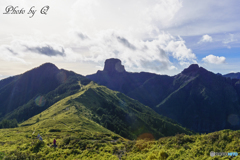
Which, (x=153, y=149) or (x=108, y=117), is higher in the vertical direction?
(x=153, y=149)

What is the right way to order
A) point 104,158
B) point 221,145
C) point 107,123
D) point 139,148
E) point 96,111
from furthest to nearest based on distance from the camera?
1. point 96,111
2. point 107,123
3. point 139,148
4. point 104,158
5. point 221,145

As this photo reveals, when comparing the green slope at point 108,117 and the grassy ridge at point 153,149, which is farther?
the green slope at point 108,117

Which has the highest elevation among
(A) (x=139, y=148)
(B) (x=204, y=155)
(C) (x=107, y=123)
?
(B) (x=204, y=155)

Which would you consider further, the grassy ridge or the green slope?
the green slope

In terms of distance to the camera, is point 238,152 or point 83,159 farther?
point 83,159

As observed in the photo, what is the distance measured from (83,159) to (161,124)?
522ft

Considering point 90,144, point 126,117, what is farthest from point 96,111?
point 90,144

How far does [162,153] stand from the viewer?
23.8m

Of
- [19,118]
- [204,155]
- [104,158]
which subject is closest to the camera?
[204,155]

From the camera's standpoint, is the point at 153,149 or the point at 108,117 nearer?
the point at 153,149

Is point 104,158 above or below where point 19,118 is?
above

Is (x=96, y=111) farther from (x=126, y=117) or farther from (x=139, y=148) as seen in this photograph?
(x=139, y=148)

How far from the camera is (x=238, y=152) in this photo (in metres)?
20.5

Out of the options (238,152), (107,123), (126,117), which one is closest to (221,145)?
(238,152)
